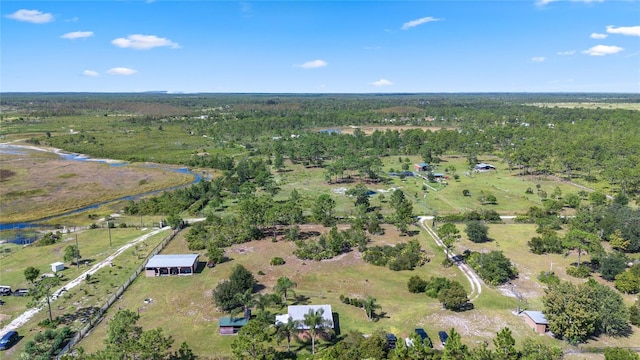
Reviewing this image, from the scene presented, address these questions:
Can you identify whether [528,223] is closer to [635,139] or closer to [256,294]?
[256,294]

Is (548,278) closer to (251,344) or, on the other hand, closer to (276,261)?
(276,261)

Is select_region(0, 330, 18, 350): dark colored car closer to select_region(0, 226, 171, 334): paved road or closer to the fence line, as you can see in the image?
select_region(0, 226, 171, 334): paved road

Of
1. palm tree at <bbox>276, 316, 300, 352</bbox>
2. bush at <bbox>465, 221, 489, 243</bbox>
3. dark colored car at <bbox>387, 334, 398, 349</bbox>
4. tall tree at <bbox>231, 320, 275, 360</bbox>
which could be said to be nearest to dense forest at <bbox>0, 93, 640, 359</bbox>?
tall tree at <bbox>231, 320, 275, 360</bbox>

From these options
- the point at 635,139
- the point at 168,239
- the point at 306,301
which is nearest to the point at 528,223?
the point at 306,301

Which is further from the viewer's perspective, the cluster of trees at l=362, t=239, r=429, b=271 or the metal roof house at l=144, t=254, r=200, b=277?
the cluster of trees at l=362, t=239, r=429, b=271

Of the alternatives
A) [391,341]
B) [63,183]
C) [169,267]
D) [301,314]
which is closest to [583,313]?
[391,341]

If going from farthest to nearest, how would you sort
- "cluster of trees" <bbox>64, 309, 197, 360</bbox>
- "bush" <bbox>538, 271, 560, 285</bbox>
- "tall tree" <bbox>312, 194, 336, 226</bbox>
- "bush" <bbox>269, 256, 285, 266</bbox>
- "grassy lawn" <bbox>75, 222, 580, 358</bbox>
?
"tall tree" <bbox>312, 194, 336, 226</bbox> < "bush" <bbox>269, 256, 285, 266</bbox> < "bush" <bbox>538, 271, 560, 285</bbox> < "grassy lawn" <bbox>75, 222, 580, 358</bbox> < "cluster of trees" <bbox>64, 309, 197, 360</bbox>
